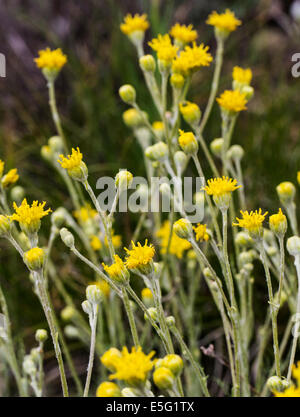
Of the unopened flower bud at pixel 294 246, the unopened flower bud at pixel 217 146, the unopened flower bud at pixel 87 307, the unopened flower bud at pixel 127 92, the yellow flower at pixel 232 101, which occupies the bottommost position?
the unopened flower bud at pixel 87 307

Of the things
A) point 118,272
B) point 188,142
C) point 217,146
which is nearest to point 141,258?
point 118,272

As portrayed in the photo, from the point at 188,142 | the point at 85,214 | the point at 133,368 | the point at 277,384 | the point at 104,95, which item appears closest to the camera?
the point at 133,368

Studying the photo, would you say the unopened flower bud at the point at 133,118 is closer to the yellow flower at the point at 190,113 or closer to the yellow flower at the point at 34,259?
the yellow flower at the point at 190,113

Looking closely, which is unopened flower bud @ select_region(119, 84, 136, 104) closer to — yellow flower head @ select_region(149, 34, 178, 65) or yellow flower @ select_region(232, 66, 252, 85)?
yellow flower head @ select_region(149, 34, 178, 65)

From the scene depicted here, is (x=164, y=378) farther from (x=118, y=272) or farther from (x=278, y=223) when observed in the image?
(x=278, y=223)

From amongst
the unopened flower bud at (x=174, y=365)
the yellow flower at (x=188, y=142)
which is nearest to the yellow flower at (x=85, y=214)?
the yellow flower at (x=188, y=142)

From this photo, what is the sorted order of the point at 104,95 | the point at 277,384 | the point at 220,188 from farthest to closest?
the point at 104,95
the point at 220,188
the point at 277,384

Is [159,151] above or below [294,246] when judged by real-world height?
above

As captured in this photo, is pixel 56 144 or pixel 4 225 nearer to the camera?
pixel 4 225
